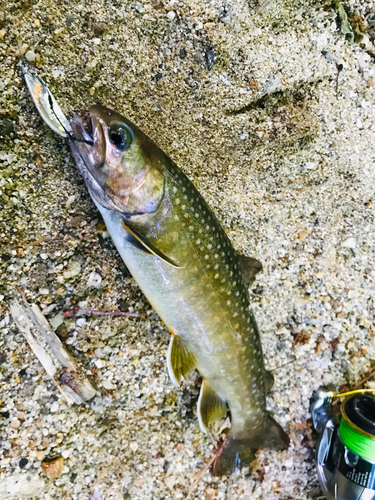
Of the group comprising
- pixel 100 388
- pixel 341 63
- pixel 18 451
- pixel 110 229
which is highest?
pixel 341 63

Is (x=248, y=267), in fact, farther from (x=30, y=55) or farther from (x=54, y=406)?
(x=30, y=55)

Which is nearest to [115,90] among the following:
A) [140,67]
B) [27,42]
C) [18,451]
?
[140,67]

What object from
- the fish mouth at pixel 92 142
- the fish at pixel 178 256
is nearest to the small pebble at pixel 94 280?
the fish at pixel 178 256

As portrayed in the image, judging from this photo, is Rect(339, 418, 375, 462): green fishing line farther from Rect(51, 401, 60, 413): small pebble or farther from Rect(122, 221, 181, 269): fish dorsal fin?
Rect(51, 401, 60, 413): small pebble

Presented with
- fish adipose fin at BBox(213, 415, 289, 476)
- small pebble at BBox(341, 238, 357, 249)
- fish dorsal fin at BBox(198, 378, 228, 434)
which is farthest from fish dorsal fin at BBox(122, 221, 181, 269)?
small pebble at BBox(341, 238, 357, 249)

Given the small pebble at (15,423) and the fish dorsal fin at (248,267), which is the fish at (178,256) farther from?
the small pebble at (15,423)

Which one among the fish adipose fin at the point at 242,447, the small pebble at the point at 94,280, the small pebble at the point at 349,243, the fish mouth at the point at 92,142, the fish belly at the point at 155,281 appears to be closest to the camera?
the fish mouth at the point at 92,142

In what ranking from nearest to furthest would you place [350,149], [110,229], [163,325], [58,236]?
[110,229], [58,236], [163,325], [350,149]

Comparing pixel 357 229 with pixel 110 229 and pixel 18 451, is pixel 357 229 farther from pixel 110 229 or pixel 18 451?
pixel 18 451
